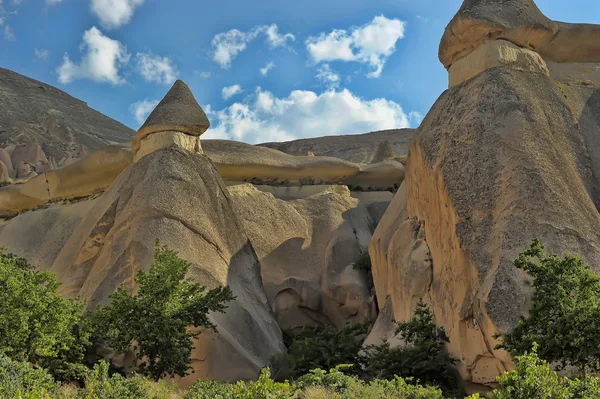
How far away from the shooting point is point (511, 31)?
50.9 ft

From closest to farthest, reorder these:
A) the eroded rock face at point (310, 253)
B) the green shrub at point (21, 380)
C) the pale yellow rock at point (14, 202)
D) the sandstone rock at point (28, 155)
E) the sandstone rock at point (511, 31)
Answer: the green shrub at point (21, 380) < the sandstone rock at point (511, 31) < the eroded rock face at point (310, 253) < the pale yellow rock at point (14, 202) < the sandstone rock at point (28, 155)

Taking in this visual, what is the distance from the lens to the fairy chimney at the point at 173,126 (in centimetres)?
1916

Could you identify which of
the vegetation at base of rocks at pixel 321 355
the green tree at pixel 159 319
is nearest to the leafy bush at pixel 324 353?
the vegetation at base of rocks at pixel 321 355

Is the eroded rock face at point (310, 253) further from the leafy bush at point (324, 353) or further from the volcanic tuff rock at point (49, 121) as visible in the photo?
the volcanic tuff rock at point (49, 121)

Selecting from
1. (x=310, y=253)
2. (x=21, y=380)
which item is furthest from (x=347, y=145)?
(x=21, y=380)

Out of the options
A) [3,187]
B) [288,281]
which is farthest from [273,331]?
[3,187]

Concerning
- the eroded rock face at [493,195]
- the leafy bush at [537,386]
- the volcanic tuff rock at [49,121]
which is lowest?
the leafy bush at [537,386]

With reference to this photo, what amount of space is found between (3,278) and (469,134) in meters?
→ 9.18

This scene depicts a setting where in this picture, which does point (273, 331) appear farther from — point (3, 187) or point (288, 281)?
point (3, 187)

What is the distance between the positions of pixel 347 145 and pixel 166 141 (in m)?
33.5

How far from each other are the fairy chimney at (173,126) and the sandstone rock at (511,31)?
712cm

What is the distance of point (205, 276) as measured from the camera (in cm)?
1600

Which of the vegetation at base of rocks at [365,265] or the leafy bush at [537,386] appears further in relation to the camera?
the vegetation at base of rocks at [365,265]

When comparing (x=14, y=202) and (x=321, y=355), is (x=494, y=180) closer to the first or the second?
(x=321, y=355)
